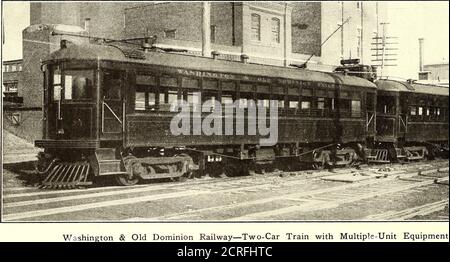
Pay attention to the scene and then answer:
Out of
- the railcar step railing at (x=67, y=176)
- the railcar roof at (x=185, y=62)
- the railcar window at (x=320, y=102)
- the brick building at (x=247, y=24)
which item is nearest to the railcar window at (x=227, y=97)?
the railcar roof at (x=185, y=62)

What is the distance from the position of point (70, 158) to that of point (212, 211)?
4.09 m

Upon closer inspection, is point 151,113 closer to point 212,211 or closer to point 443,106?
point 212,211

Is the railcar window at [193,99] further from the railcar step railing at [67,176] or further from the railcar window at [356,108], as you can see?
the railcar window at [356,108]

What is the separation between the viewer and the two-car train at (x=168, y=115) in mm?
11875

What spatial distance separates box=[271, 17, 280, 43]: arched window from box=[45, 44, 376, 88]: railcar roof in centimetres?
1821

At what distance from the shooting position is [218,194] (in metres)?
11.3

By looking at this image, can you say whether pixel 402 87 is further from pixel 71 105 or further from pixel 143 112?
pixel 71 105

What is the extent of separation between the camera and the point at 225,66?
14211 millimetres

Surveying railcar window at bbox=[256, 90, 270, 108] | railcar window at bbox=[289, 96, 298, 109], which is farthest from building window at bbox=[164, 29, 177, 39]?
railcar window at bbox=[256, 90, 270, 108]

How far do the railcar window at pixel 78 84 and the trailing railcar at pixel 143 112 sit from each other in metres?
0.02

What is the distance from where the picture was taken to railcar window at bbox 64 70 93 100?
1191 cm

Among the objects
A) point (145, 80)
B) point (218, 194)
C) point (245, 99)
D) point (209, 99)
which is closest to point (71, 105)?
point (145, 80)
